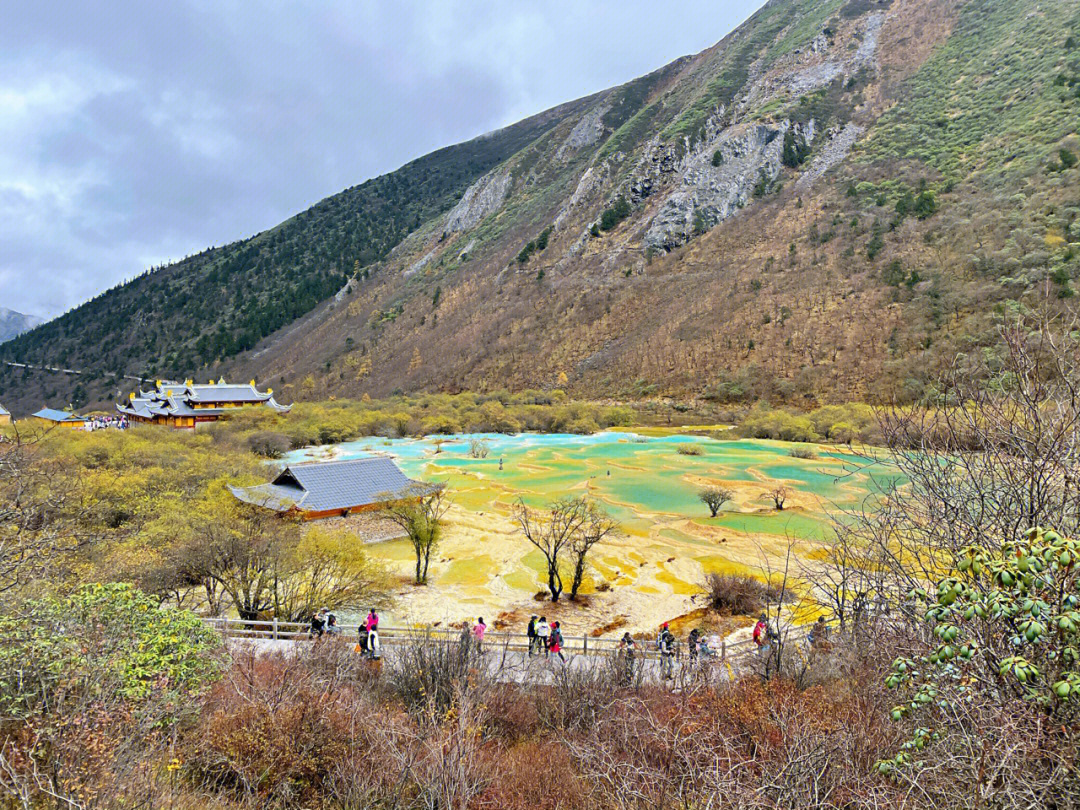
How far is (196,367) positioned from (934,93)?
14384 centimetres

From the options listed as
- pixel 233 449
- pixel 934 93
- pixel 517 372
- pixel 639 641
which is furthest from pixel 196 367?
pixel 934 93

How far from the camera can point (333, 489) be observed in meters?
22.4

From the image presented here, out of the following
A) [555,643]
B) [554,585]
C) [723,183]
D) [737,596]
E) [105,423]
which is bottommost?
[737,596]

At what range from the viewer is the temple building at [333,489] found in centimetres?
2045

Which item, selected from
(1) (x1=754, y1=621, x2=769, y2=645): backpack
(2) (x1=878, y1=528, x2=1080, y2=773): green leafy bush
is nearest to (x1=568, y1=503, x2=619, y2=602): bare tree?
(1) (x1=754, y1=621, x2=769, y2=645): backpack

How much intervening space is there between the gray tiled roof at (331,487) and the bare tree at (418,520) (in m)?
0.28

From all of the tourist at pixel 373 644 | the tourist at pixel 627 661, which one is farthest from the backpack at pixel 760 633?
the tourist at pixel 373 644

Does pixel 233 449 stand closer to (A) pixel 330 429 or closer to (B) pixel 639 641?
(A) pixel 330 429

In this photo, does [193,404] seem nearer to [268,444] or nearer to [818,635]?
Answer: [268,444]

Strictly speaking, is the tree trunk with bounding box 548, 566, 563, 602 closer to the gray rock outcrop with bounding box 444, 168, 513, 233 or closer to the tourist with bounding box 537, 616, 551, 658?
the tourist with bounding box 537, 616, 551, 658

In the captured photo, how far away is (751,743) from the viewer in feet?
19.3

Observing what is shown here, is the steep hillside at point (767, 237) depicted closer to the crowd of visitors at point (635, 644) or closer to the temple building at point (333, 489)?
the crowd of visitors at point (635, 644)

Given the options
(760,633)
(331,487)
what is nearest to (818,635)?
(760,633)

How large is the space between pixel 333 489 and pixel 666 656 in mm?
16733
